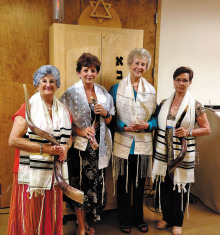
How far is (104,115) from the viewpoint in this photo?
83.2 inches

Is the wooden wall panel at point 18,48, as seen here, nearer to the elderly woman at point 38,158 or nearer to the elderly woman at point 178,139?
the elderly woman at point 38,158

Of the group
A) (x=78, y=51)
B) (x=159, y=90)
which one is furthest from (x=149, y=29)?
(x=78, y=51)

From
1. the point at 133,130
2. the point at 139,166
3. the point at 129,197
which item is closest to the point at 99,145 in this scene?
the point at 133,130

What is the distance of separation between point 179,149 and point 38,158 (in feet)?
4.04

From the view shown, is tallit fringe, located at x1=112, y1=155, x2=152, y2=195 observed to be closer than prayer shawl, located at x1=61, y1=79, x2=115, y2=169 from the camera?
No

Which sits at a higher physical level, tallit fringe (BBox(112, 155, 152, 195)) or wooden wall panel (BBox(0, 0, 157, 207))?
wooden wall panel (BBox(0, 0, 157, 207))

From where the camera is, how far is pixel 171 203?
2.49 meters

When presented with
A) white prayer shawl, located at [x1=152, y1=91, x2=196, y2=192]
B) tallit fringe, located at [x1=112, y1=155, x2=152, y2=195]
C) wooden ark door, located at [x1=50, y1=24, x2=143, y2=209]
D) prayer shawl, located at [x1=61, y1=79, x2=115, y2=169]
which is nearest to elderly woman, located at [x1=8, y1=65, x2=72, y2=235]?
prayer shawl, located at [x1=61, y1=79, x2=115, y2=169]

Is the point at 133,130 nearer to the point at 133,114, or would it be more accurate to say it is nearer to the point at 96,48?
the point at 133,114

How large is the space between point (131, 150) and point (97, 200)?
54 centimetres

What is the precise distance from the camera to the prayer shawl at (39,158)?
68.1 inches

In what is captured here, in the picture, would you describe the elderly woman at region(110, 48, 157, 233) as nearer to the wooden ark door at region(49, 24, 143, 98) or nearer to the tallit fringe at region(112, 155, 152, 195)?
the tallit fringe at region(112, 155, 152, 195)

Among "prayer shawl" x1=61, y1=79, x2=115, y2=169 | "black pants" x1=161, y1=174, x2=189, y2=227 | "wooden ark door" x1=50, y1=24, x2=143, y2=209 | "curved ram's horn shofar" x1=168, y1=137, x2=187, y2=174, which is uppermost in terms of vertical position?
"wooden ark door" x1=50, y1=24, x2=143, y2=209

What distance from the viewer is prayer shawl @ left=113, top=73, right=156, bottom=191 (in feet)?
7.46
